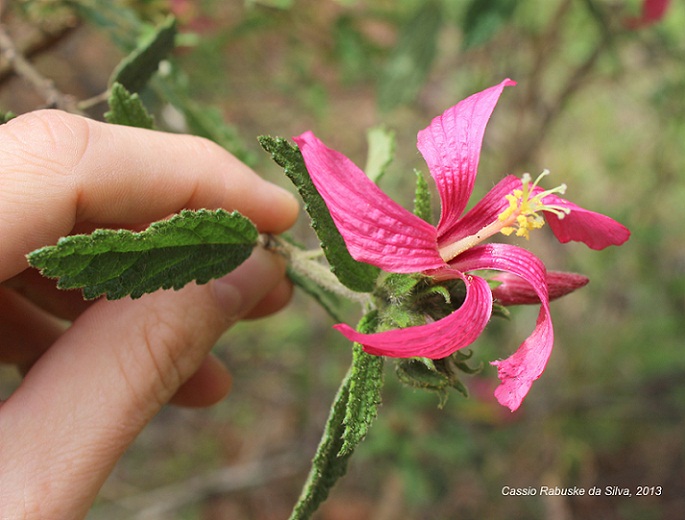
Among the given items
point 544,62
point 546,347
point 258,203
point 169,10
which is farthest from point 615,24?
point 546,347

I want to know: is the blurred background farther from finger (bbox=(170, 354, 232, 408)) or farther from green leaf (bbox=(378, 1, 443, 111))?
finger (bbox=(170, 354, 232, 408))

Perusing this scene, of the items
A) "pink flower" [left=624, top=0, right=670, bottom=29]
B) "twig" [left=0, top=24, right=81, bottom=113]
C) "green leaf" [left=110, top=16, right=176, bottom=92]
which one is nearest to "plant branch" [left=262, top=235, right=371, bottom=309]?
"green leaf" [left=110, top=16, right=176, bottom=92]

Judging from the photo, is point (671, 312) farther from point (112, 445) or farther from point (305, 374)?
point (112, 445)

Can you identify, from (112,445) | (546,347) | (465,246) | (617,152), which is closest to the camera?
(546,347)

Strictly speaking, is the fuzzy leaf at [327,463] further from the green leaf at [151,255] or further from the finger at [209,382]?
the finger at [209,382]

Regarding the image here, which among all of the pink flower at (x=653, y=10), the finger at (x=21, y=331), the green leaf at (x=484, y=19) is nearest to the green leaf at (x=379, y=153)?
the green leaf at (x=484, y=19)

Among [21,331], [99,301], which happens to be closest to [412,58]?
[99,301]
